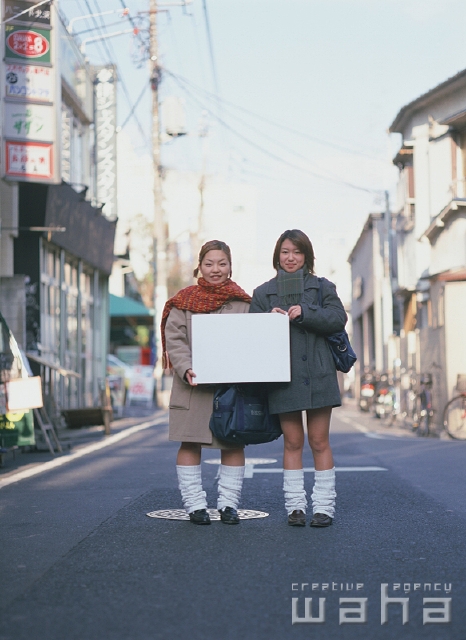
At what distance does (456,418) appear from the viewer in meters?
16.1

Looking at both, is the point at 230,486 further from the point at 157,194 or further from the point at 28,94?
the point at 157,194

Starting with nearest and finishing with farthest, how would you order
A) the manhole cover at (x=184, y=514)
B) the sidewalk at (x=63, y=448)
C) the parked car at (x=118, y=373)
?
1. the manhole cover at (x=184, y=514)
2. the sidewalk at (x=63, y=448)
3. the parked car at (x=118, y=373)

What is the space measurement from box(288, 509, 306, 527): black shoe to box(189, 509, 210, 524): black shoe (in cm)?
50

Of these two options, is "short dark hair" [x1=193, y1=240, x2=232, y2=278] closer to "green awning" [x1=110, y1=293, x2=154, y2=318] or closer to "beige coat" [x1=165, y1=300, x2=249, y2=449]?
"beige coat" [x1=165, y1=300, x2=249, y2=449]

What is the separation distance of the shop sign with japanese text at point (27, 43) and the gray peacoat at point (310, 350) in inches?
401

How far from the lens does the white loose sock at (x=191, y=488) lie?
5949 millimetres

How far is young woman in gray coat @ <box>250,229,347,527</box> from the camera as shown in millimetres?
5762

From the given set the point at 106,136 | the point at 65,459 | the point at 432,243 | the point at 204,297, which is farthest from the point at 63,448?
the point at 432,243

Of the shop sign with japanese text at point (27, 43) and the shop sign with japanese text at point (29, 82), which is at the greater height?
the shop sign with japanese text at point (27, 43)

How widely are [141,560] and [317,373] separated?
1.60 meters

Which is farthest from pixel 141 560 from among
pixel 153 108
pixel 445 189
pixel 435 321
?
pixel 153 108

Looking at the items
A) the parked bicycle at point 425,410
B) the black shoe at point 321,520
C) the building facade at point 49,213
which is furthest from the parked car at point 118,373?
the black shoe at point 321,520

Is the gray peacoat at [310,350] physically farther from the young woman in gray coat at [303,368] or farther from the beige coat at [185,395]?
the beige coat at [185,395]

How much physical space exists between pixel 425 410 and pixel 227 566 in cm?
1305
